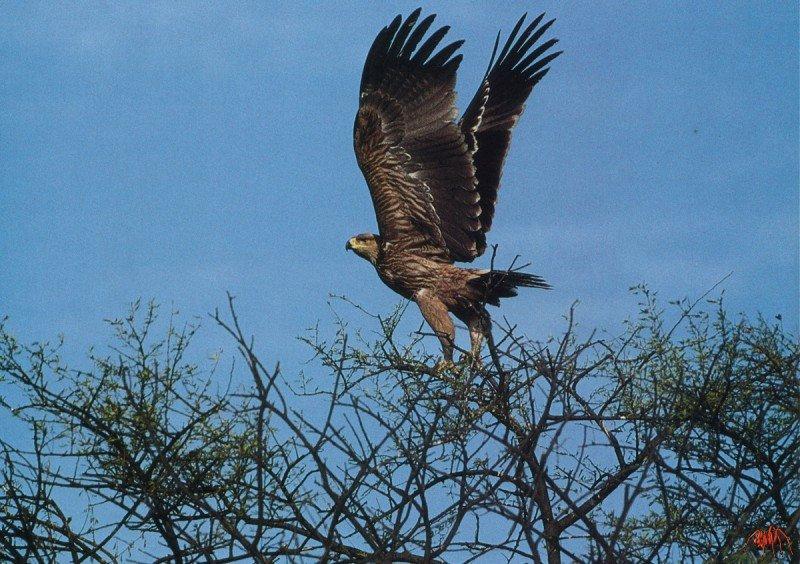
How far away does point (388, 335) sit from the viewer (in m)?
5.36

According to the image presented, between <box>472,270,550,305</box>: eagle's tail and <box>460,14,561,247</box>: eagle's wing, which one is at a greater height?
Answer: <box>460,14,561,247</box>: eagle's wing

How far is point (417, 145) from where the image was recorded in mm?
7199

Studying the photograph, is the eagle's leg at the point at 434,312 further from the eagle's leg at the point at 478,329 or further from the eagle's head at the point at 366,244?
the eagle's head at the point at 366,244

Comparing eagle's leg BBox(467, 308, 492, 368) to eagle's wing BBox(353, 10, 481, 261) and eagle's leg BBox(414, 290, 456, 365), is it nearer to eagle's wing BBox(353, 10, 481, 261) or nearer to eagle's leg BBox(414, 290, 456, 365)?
eagle's leg BBox(414, 290, 456, 365)

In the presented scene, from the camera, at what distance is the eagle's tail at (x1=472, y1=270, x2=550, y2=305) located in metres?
6.73

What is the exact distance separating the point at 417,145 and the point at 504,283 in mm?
1133

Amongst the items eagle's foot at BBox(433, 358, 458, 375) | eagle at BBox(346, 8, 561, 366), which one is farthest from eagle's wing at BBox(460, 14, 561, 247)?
eagle's foot at BBox(433, 358, 458, 375)

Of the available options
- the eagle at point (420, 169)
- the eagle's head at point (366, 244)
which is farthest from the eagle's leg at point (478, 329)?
the eagle's head at point (366, 244)

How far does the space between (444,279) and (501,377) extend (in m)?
2.27

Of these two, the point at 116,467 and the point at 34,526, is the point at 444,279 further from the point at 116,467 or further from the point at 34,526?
the point at 34,526

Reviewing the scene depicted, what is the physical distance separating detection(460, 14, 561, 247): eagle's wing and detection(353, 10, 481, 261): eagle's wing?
6.7 inches

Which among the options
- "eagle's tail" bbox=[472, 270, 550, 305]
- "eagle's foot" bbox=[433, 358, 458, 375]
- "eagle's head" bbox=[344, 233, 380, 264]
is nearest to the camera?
"eagle's foot" bbox=[433, 358, 458, 375]

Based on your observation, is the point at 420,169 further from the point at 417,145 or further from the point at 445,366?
the point at 445,366

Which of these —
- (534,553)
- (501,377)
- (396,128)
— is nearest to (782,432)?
(501,377)
